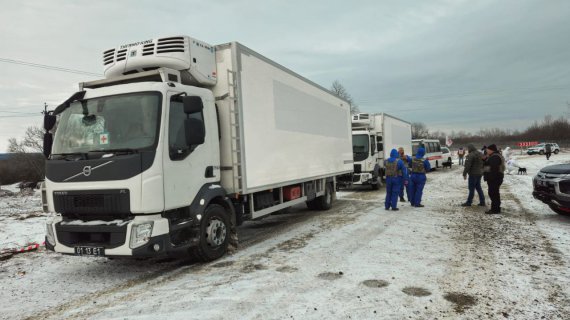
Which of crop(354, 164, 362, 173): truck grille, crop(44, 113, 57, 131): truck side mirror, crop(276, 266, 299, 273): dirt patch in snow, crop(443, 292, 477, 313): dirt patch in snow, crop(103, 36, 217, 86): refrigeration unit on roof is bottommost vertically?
crop(443, 292, 477, 313): dirt patch in snow

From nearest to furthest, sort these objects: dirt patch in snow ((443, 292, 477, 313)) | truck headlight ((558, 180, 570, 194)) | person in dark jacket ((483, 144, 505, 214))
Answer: dirt patch in snow ((443, 292, 477, 313))
truck headlight ((558, 180, 570, 194))
person in dark jacket ((483, 144, 505, 214))

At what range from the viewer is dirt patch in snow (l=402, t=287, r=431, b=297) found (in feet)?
13.8

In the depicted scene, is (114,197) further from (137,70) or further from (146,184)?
(137,70)

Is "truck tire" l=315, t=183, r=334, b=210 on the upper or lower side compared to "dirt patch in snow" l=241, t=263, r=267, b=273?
upper

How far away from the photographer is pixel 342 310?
384 centimetres

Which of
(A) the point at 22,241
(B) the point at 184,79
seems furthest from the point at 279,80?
(A) the point at 22,241

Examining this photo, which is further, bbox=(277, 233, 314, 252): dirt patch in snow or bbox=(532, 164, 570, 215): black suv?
bbox=(532, 164, 570, 215): black suv

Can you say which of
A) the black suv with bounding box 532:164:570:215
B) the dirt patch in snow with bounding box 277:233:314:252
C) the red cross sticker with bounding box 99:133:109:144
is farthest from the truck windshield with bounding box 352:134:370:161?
the red cross sticker with bounding box 99:133:109:144

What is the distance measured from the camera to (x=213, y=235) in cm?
577

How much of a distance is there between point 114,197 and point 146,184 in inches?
18.0

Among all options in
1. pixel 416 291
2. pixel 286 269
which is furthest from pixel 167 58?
pixel 416 291

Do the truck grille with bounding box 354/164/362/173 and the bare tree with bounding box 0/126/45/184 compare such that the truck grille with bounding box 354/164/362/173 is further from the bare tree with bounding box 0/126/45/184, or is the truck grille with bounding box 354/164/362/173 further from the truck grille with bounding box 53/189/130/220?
the bare tree with bounding box 0/126/45/184

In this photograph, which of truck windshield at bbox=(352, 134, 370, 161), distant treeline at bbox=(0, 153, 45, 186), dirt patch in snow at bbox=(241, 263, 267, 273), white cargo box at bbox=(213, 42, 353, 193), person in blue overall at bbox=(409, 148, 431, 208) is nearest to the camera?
dirt patch in snow at bbox=(241, 263, 267, 273)

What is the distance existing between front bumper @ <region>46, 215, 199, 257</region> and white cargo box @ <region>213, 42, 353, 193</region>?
1.60 meters
